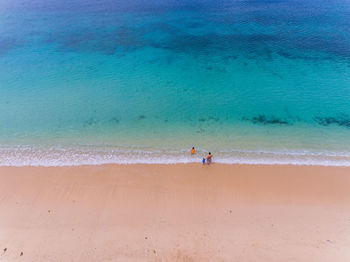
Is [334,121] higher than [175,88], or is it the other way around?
[175,88]

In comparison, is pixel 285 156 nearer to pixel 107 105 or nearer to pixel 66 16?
pixel 107 105

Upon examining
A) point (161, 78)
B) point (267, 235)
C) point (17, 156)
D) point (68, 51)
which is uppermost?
point (68, 51)

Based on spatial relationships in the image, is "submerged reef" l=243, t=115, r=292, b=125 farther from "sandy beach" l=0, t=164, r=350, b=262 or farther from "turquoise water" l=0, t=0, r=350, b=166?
"sandy beach" l=0, t=164, r=350, b=262

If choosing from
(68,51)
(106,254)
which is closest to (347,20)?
(68,51)

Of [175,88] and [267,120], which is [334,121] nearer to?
[267,120]

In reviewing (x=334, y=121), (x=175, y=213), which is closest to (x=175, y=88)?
(x=175, y=213)

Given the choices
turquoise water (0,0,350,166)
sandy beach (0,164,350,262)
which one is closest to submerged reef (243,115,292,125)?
turquoise water (0,0,350,166)
